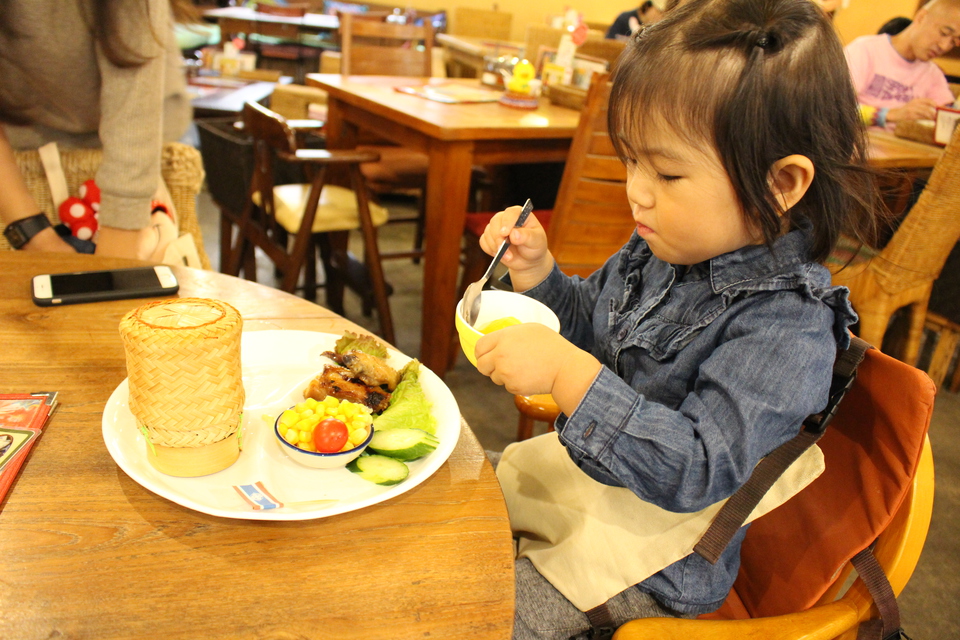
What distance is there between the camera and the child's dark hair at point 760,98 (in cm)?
71

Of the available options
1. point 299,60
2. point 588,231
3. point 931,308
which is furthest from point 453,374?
point 299,60

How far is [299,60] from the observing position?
723cm

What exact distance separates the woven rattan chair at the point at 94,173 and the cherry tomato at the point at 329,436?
1346mm

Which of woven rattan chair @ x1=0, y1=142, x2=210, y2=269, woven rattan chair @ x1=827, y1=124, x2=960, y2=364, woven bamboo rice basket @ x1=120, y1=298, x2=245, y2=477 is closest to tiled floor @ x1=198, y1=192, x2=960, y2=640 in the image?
woven rattan chair @ x1=827, y1=124, x2=960, y2=364

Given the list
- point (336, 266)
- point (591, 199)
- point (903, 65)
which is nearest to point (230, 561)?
point (591, 199)

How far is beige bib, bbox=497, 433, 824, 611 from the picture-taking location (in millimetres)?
841

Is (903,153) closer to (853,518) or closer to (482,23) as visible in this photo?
(853,518)

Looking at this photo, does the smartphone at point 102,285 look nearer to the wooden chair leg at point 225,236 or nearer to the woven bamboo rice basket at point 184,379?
the woven bamboo rice basket at point 184,379

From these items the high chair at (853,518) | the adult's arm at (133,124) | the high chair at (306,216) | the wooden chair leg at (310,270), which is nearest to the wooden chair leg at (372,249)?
the high chair at (306,216)

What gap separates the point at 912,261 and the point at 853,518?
2.13 m

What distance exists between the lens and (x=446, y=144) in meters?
2.23

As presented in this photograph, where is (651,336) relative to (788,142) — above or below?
below

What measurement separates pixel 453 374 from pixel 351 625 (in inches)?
88.6

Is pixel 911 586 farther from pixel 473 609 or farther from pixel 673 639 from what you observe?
pixel 473 609
